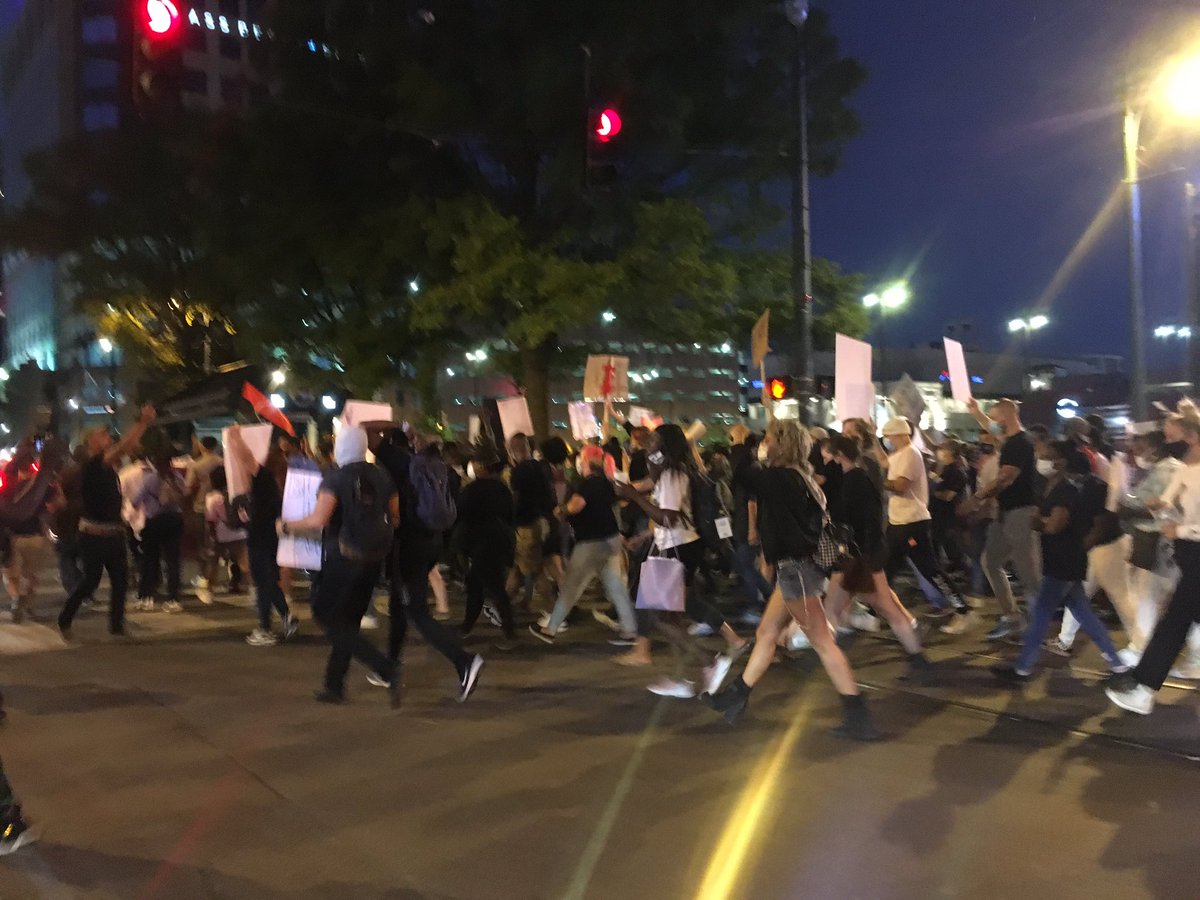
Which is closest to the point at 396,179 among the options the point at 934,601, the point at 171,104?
the point at 171,104

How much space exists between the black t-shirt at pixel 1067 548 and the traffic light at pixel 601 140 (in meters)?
5.18

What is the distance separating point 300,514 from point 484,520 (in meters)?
1.56

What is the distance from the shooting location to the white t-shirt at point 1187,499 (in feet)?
19.6

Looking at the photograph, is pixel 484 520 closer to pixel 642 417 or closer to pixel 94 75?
pixel 642 417

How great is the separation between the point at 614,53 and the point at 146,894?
45.3ft

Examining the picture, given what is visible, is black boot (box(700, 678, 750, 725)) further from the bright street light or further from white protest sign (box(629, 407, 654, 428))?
the bright street light

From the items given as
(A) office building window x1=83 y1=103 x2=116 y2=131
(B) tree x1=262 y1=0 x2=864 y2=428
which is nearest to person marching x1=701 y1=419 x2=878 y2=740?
(B) tree x1=262 y1=0 x2=864 y2=428

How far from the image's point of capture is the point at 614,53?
1552 cm

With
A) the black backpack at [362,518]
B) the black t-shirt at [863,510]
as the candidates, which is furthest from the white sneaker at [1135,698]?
the black backpack at [362,518]

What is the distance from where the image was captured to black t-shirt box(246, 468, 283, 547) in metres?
9.29

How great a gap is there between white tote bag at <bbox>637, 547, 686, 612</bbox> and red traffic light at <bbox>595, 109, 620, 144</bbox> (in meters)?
4.74

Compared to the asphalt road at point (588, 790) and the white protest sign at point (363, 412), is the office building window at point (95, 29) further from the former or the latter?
the asphalt road at point (588, 790)

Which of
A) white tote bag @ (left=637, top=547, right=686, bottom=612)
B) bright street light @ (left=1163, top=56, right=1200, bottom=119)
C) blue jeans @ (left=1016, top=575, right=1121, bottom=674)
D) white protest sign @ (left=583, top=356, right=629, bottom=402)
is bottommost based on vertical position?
blue jeans @ (left=1016, top=575, right=1121, bottom=674)

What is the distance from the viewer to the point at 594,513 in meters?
8.51
